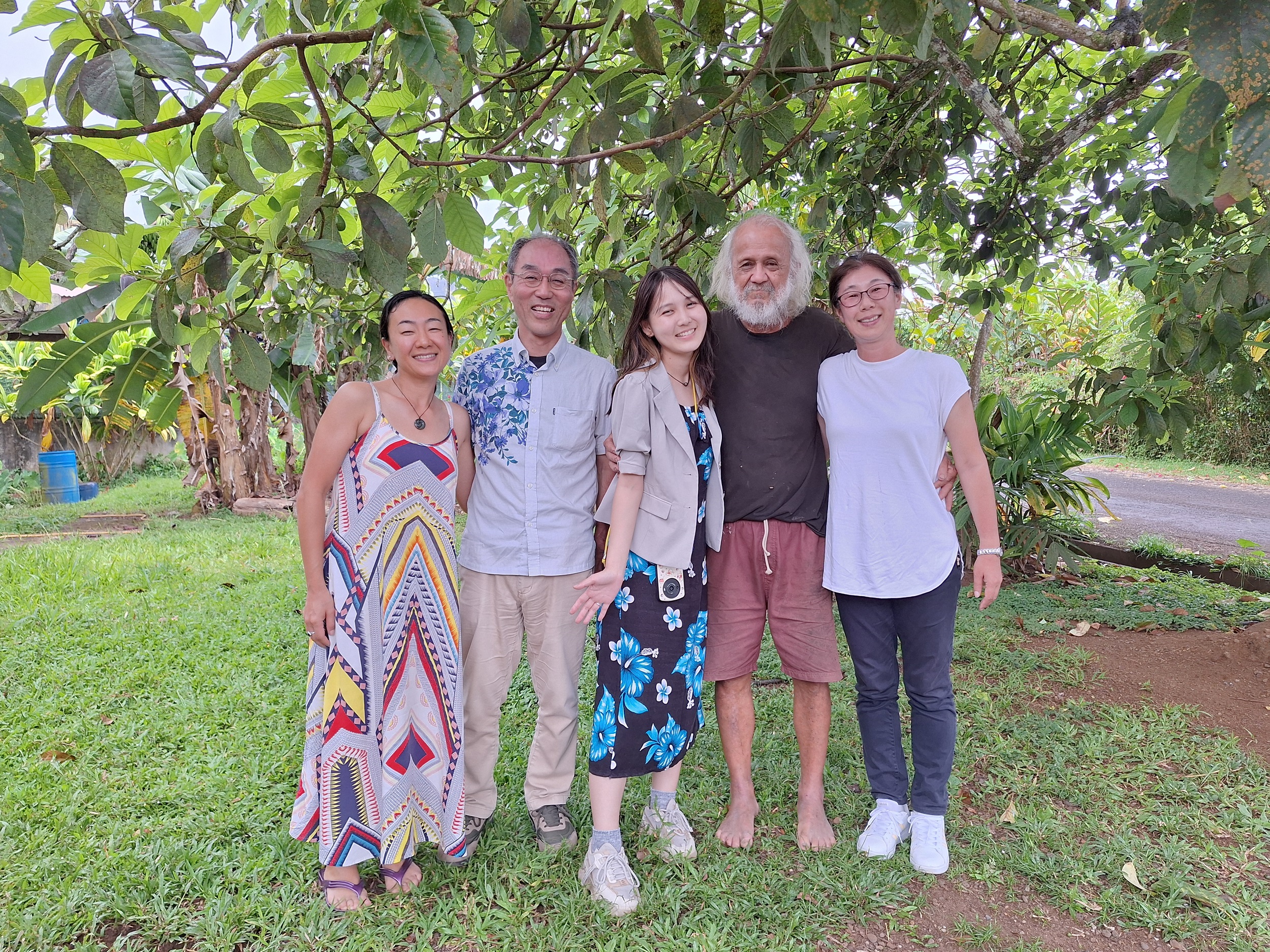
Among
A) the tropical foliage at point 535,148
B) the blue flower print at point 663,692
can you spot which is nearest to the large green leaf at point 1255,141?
the tropical foliage at point 535,148

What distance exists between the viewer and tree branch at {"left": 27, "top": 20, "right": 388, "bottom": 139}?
1.08m

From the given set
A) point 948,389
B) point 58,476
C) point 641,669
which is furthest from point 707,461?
→ point 58,476

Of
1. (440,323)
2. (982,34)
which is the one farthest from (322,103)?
(982,34)

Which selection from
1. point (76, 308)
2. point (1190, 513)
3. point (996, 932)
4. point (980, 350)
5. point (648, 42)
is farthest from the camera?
point (1190, 513)

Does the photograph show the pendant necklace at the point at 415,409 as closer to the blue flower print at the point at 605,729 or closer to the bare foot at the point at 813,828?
the blue flower print at the point at 605,729

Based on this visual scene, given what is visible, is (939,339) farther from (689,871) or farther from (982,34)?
(689,871)

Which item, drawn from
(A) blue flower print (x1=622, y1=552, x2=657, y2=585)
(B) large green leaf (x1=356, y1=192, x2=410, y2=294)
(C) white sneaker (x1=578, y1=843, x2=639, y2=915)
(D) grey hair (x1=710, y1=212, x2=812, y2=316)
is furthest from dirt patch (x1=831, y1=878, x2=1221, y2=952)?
(B) large green leaf (x1=356, y1=192, x2=410, y2=294)

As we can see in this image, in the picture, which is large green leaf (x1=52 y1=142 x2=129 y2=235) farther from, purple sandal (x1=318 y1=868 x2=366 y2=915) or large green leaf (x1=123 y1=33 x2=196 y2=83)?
purple sandal (x1=318 y1=868 x2=366 y2=915)

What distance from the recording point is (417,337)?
215 cm

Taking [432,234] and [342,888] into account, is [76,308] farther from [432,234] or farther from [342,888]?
[342,888]

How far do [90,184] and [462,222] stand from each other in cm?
76

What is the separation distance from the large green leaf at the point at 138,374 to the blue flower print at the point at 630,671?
126 cm

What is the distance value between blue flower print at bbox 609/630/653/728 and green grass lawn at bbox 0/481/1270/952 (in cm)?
51

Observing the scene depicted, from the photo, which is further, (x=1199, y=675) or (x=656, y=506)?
(x=1199, y=675)
